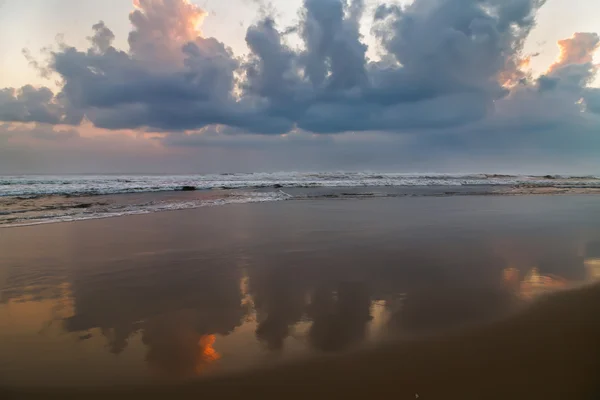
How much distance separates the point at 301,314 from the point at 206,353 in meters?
1.23

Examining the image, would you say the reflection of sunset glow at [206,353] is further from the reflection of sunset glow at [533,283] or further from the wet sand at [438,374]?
the reflection of sunset glow at [533,283]

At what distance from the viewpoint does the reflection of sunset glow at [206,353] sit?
2.96m

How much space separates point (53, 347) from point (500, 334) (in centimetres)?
464

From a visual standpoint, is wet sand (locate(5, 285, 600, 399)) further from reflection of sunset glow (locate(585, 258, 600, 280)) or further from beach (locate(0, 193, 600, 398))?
reflection of sunset glow (locate(585, 258, 600, 280))

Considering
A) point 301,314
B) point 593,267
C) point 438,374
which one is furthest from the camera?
point 593,267

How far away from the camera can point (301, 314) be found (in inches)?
155

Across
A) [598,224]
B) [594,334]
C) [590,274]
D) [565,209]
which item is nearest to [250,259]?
[594,334]

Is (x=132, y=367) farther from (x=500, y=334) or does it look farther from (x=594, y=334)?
(x=594, y=334)

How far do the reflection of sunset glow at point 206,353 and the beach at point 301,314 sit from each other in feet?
0.05

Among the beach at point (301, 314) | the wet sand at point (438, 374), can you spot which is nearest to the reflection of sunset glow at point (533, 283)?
the beach at point (301, 314)

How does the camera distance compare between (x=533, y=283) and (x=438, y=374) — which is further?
(x=533, y=283)

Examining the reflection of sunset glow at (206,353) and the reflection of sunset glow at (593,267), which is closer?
the reflection of sunset glow at (206,353)

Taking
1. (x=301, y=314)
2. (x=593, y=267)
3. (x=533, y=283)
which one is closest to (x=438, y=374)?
(x=301, y=314)

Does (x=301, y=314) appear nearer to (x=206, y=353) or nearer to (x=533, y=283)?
(x=206, y=353)
